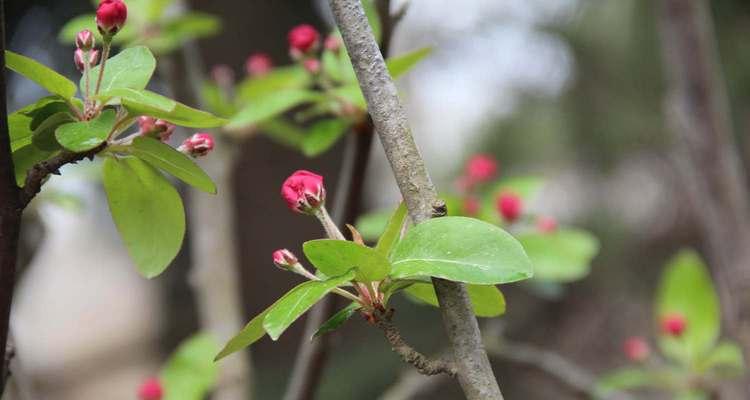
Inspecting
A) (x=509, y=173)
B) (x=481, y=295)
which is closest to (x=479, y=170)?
(x=481, y=295)

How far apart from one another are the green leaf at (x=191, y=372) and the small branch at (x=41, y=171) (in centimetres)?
51

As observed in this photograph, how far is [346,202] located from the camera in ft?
2.58

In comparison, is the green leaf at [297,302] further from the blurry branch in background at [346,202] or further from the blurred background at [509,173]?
the blurred background at [509,173]

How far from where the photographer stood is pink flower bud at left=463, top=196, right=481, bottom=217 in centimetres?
101

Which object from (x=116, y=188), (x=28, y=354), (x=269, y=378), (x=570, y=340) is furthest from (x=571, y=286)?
(x=116, y=188)

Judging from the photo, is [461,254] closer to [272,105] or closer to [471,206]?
[272,105]

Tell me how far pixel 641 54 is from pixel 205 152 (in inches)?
87.9

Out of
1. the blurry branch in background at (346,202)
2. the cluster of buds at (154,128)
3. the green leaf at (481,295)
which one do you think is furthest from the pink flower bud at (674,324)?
the cluster of buds at (154,128)

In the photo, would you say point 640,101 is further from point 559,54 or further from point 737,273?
point 737,273

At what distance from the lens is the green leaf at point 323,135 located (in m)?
0.74

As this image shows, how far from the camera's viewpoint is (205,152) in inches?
17.8

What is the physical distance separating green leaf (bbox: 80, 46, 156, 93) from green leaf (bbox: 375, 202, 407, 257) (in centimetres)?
14

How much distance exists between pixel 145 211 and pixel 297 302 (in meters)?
0.14

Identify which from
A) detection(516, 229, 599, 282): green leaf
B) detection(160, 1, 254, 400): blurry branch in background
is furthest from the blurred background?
detection(516, 229, 599, 282): green leaf
